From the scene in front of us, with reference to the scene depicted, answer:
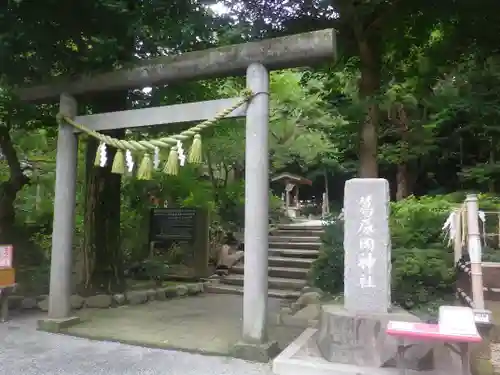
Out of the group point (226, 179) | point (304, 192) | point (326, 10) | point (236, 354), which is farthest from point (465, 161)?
point (236, 354)

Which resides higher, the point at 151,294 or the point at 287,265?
the point at 287,265

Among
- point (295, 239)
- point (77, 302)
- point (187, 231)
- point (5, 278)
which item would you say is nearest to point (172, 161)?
point (5, 278)

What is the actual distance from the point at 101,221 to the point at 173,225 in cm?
318

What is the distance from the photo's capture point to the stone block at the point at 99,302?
26.8 feet

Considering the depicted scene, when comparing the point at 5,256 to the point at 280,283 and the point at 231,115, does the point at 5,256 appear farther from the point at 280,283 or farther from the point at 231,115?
the point at 280,283

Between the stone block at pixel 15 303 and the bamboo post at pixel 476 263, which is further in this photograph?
Result: the stone block at pixel 15 303

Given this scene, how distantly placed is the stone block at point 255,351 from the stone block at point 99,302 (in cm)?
381

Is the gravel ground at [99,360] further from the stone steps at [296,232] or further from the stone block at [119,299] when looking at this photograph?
the stone steps at [296,232]

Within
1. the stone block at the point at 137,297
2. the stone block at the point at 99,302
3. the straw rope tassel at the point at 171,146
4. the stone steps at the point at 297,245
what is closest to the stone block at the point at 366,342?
the straw rope tassel at the point at 171,146

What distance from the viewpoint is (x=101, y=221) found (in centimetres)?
855

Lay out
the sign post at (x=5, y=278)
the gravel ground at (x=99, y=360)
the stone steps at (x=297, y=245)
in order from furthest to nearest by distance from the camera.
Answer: the stone steps at (x=297, y=245), the sign post at (x=5, y=278), the gravel ground at (x=99, y=360)

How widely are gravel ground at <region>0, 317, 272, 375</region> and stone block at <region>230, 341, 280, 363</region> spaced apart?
115 millimetres

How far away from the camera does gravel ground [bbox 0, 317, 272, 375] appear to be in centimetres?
475

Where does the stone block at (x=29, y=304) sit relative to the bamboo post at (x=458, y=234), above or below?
below
